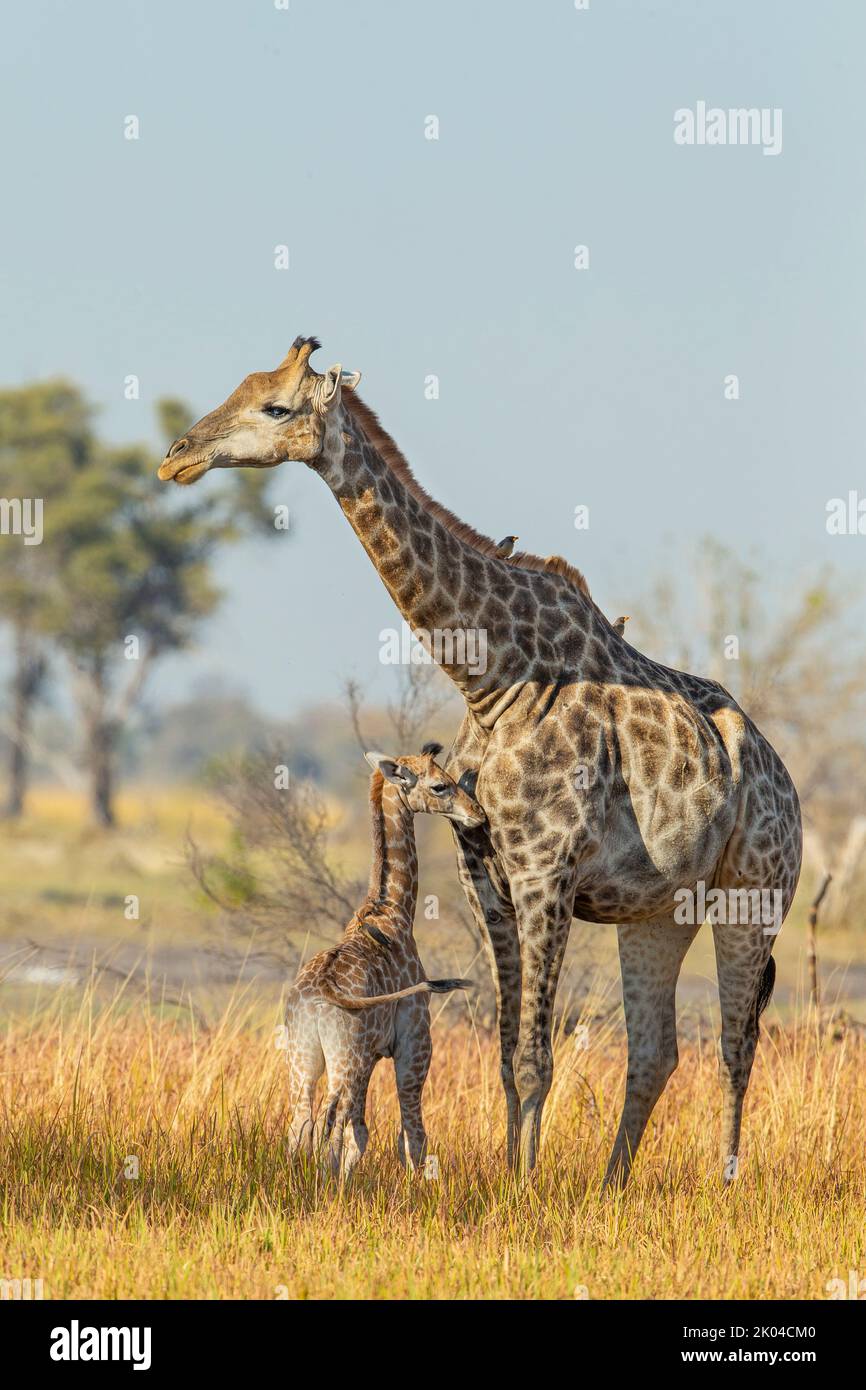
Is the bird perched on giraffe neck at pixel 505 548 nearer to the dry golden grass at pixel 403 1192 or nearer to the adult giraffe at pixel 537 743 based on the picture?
the adult giraffe at pixel 537 743

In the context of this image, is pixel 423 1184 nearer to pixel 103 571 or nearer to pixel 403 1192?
pixel 403 1192

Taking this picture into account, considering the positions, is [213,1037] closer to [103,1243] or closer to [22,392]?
[103,1243]

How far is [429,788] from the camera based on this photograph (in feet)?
24.8

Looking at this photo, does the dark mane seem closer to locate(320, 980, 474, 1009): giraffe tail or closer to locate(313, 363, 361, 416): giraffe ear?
locate(313, 363, 361, 416): giraffe ear

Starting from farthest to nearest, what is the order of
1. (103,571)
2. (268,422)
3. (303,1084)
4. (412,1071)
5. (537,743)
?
1. (103,571)
2. (412,1071)
3. (303,1084)
4. (537,743)
5. (268,422)

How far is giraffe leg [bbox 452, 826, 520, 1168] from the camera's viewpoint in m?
7.51

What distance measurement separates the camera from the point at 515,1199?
721cm

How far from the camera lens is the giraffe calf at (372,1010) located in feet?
25.0

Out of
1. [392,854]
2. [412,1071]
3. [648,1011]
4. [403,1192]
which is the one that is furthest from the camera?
[392,854]

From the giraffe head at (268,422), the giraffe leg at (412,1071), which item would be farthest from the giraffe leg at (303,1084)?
the giraffe head at (268,422)

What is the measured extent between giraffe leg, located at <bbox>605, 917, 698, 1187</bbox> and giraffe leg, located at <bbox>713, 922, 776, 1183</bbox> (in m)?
0.20

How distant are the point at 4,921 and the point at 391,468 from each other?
18.8 m

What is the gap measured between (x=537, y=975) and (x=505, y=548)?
1.75 metres

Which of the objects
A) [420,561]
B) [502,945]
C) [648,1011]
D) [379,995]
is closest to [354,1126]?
[379,995]
